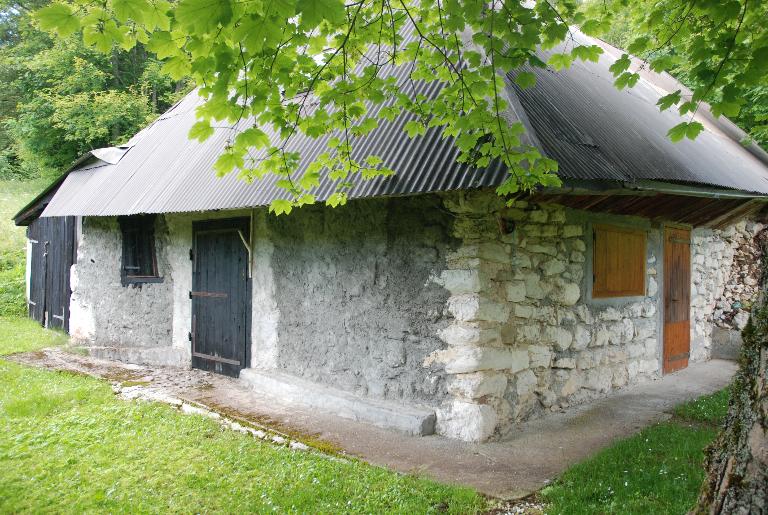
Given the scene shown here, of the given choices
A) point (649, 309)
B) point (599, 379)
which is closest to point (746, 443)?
point (599, 379)

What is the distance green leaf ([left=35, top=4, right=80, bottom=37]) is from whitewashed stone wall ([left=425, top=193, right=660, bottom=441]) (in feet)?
9.79

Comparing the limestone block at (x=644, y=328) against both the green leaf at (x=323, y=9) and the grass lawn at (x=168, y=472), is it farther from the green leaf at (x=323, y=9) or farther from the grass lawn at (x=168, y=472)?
the green leaf at (x=323, y=9)

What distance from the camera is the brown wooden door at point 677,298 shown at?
7.33m

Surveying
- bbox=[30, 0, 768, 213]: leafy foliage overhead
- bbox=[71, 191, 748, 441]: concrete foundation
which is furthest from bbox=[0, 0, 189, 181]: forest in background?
bbox=[30, 0, 768, 213]: leafy foliage overhead

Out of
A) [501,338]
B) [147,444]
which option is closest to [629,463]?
[501,338]

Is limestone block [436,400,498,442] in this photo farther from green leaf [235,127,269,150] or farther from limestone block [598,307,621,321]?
green leaf [235,127,269,150]

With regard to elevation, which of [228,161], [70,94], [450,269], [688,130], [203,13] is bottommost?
[450,269]

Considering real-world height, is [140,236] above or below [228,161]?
below

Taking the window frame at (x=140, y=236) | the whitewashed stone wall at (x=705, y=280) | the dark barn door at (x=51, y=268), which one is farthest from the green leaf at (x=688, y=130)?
the dark barn door at (x=51, y=268)

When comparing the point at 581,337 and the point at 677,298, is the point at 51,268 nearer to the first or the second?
the point at 581,337

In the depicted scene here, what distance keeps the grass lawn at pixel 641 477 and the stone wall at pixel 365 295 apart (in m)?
1.39

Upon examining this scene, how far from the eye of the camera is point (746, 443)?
1.96 meters

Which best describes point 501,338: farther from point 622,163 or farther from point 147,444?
point 147,444

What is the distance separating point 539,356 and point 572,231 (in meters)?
1.33
